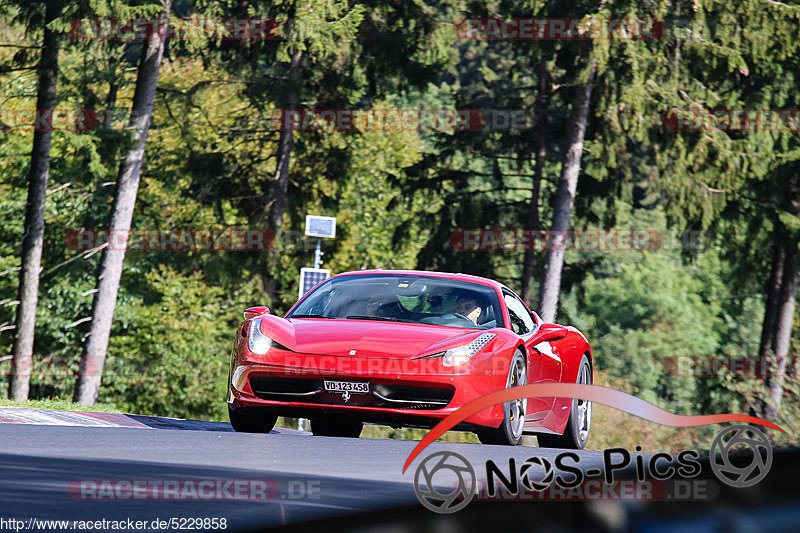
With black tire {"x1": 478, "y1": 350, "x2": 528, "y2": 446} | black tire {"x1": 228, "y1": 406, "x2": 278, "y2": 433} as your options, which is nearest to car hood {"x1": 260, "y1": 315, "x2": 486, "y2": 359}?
black tire {"x1": 478, "y1": 350, "x2": 528, "y2": 446}

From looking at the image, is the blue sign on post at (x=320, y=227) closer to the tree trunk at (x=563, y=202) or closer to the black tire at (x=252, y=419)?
the black tire at (x=252, y=419)

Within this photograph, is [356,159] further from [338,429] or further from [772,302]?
[338,429]

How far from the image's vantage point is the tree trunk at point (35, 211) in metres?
26.0

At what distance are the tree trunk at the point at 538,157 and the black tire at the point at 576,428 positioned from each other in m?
22.9

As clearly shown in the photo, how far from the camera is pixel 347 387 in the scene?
9289 millimetres

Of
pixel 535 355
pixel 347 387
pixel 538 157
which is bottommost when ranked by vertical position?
pixel 347 387

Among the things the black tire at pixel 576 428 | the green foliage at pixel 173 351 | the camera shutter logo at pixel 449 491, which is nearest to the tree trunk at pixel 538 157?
the green foliage at pixel 173 351

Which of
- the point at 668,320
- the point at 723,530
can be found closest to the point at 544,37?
the point at 723,530

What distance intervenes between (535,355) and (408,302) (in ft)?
3.74

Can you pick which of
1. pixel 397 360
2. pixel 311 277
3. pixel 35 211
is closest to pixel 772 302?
pixel 311 277

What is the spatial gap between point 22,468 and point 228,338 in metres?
42.3

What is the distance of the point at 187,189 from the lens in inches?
1341

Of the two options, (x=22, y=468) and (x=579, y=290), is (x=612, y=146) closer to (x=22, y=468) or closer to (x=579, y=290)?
(x=579, y=290)

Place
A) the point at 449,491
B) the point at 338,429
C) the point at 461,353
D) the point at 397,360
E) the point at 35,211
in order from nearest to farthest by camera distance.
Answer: the point at 449,491
the point at 397,360
the point at 461,353
the point at 338,429
the point at 35,211
